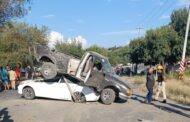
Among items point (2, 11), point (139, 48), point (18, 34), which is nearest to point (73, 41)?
point (139, 48)

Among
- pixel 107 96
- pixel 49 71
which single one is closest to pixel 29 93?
pixel 49 71

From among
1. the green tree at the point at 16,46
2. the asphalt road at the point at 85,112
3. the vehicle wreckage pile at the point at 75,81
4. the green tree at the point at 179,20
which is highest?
the green tree at the point at 179,20

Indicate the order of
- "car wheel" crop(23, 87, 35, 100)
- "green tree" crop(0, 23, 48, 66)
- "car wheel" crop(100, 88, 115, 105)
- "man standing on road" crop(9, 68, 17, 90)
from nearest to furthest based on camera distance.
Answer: "car wheel" crop(100, 88, 115, 105), "car wheel" crop(23, 87, 35, 100), "man standing on road" crop(9, 68, 17, 90), "green tree" crop(0, 23, 48, 66)

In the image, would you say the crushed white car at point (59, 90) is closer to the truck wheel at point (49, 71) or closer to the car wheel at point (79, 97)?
the car wheel at point (79, 97)

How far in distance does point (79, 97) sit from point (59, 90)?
1069 mm

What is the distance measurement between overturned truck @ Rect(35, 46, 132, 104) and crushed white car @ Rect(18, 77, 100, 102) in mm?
286

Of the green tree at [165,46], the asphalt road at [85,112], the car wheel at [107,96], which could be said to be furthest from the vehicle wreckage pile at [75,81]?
the green tree at [165,46]

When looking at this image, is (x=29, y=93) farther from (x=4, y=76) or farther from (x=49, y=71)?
(x=4, y=76)

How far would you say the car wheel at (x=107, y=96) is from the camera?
62.9 ft

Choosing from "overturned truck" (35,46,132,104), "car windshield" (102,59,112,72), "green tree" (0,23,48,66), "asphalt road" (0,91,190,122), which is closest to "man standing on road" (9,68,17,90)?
"overturned truck" (35,46,132,104)

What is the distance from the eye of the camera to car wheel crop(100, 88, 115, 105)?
19.2 m

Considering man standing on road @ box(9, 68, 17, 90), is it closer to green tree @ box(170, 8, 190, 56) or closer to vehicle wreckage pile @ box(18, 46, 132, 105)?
vehicle wreckage pile @ box(18, 46, 132, 105)

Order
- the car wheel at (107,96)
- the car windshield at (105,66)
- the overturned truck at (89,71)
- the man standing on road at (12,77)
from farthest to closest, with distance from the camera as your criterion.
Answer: the man standing on road at (12,77), the car windshield at (105,66), the overturned truck at (89,71), the car wheel at (107,96)

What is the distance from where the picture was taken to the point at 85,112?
53.2 ft
